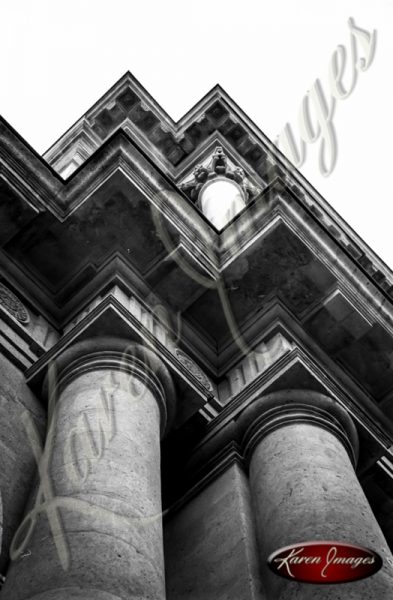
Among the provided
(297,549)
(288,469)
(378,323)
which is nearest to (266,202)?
(378,323)

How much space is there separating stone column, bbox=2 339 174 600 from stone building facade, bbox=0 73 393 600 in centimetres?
2

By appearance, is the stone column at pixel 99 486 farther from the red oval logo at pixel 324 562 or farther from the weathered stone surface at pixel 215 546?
the red oval logo at pixel 324 562

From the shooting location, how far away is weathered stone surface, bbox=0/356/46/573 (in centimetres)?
823

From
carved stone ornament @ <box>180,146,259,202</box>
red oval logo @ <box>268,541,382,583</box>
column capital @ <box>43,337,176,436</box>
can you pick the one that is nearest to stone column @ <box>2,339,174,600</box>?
column capital @ <box>43,337,176,436</box>

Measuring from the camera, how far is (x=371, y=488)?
39.1 feet

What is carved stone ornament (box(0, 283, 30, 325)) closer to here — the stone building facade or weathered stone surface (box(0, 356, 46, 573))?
the stone building facade

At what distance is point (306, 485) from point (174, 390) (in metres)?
2.00

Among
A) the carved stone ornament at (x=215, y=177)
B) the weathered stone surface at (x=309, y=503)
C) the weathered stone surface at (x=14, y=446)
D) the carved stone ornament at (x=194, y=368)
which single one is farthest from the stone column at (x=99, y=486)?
the carved stone ornament at (x=215, y=177)

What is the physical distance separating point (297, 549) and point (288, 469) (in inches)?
60.5

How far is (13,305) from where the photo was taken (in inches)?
435

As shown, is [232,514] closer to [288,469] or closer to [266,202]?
[288,469]

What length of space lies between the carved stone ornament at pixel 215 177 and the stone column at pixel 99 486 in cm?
866

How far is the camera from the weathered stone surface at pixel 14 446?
324 inches

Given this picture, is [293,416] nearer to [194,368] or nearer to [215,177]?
[194,368]
